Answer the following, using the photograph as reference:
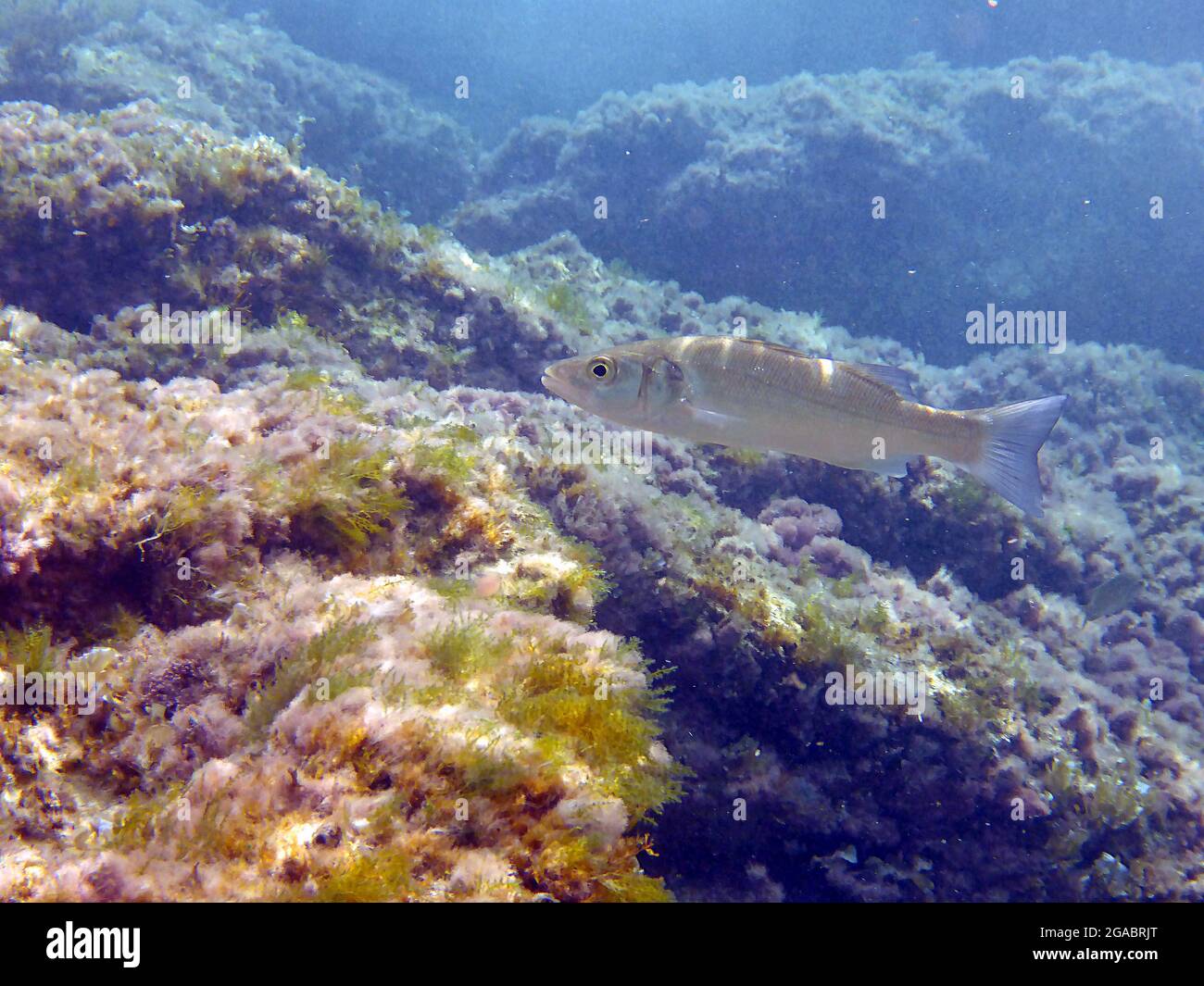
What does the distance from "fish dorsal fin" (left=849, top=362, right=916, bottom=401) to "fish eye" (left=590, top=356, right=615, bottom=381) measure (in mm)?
1524

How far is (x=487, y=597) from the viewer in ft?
10.2

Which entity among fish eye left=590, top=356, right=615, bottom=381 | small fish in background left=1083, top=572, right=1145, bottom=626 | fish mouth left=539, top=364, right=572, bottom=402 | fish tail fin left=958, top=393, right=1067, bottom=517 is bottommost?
small fish in background left=1083, top=572, right=1145, bottom=626

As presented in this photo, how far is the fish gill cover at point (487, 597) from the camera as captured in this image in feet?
6.53

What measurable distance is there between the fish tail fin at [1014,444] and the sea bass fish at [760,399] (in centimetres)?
11

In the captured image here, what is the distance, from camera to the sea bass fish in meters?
3.75

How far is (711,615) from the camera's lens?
4.71 meters

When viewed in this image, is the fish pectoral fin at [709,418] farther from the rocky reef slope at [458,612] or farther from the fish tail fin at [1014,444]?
the fish tail fin at [1014,444]

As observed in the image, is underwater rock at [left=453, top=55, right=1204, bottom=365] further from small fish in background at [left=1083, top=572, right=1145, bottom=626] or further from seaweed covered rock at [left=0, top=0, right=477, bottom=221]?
small fish in background at [left=1083, top=572, right=1145, bottom=626]

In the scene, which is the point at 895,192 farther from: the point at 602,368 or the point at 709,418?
the point at 602,368

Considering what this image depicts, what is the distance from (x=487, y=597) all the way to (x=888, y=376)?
2.87 m

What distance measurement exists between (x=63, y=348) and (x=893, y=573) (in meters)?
8.58

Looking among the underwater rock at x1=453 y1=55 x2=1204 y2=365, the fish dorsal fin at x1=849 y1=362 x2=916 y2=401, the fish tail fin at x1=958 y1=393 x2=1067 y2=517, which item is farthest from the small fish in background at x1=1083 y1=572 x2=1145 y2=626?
the underwater rock at x1=453 y1=55 x2=1204 y2=365

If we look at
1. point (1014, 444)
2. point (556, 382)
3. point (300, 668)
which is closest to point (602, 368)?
point (556, 382)

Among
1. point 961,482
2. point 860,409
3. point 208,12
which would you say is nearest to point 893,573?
point 961,482
